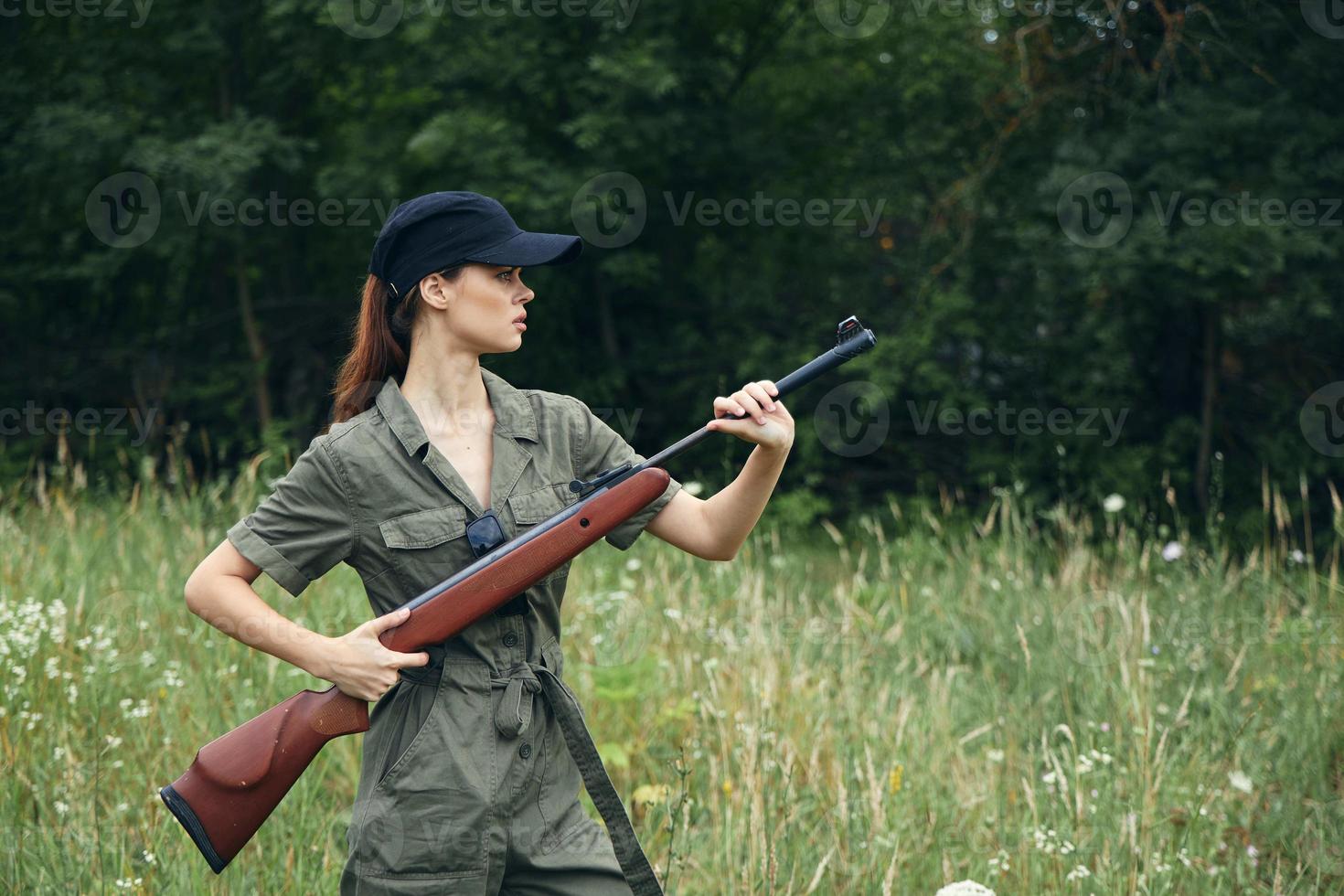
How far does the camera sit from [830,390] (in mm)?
10141

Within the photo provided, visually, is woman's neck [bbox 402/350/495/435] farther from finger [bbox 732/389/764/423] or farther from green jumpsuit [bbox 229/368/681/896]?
finger [bbox 732/389/764/423]

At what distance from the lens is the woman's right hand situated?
6.97ft

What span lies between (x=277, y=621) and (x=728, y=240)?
9.32 metres

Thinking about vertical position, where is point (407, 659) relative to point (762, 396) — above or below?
below

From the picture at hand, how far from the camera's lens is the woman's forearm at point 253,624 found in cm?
215

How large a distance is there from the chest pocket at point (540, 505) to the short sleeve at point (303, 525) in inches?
12.0

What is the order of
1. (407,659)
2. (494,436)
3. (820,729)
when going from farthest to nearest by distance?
1. (820,729)
2. (494,436)
3. (407,659)

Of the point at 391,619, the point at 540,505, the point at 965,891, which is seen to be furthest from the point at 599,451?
the point at 965,891

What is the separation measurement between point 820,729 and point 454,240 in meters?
2.45

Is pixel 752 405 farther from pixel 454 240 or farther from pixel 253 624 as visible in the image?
pixel 253 624

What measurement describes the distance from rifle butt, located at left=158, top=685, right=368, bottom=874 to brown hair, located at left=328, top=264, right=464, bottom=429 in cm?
58

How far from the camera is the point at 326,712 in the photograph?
219cm

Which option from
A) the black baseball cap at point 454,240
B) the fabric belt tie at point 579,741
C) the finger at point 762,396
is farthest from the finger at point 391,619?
the finger at point 762,396

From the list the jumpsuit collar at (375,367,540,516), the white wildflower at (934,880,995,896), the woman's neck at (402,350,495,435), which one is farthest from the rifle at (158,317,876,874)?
the white wildflower at (934,880,995,896)
